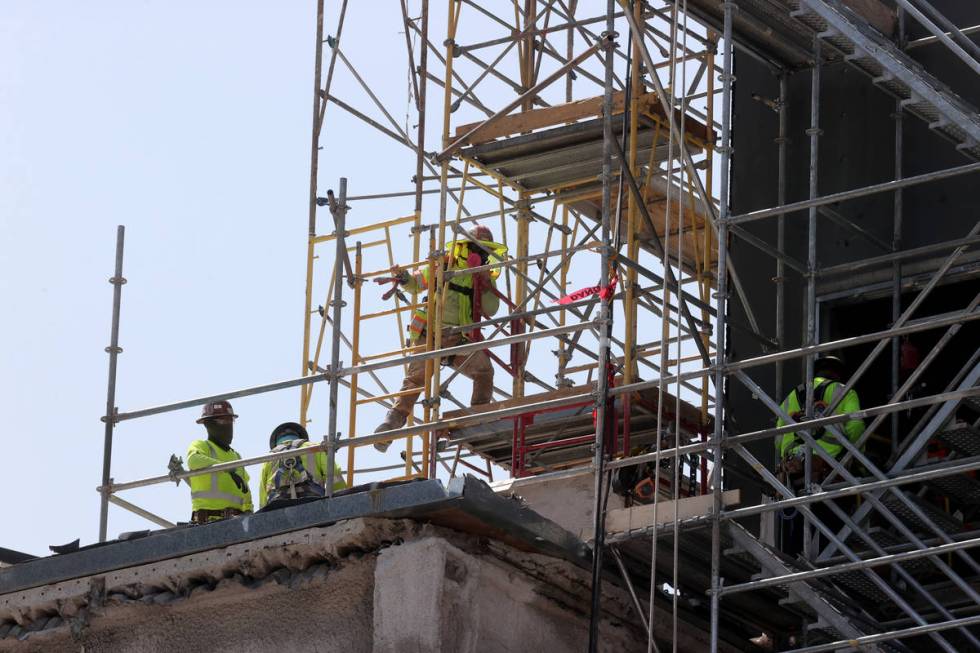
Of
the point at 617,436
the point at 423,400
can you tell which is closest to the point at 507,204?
the point at 423,400

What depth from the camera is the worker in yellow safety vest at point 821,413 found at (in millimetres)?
17812

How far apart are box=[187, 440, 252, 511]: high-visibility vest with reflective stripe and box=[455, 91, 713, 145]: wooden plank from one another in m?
3.40

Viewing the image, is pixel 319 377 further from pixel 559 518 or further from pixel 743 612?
pixel 743 612

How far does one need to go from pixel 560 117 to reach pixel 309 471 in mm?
3542

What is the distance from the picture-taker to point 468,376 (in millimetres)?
21453

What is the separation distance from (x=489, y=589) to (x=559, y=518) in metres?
2.23

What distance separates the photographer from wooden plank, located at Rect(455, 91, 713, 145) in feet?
64.2

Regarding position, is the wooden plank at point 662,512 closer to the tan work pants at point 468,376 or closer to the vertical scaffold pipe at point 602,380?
the vertical scaffold pipe at point 602,380

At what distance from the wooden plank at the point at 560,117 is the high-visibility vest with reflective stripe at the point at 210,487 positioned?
11.2 ft

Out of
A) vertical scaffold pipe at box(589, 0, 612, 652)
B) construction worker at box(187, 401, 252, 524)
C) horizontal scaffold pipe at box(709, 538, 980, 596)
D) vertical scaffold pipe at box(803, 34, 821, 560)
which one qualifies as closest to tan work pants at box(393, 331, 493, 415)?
construction worker at box(187, 401, 252, 524)

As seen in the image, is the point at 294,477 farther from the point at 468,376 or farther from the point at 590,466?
the point at 468,376

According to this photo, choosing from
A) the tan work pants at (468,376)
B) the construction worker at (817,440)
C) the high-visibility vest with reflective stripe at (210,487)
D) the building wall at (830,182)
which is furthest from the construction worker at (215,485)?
the construction worker at (817,440)

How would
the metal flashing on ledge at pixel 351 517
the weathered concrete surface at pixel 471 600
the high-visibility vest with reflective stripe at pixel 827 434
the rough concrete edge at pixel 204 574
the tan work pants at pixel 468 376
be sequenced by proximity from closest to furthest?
1. the metal flashing on ledge at pixel 351 517
2. the weathered concrete surface at pixel 471 600
3. the rough concrete edge at pixel 204 574
4. the high-visibility vest with reflective stripe at pixel 827 434
5. the tan work pants at pixel 468 376

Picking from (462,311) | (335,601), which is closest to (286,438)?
(462,311)
